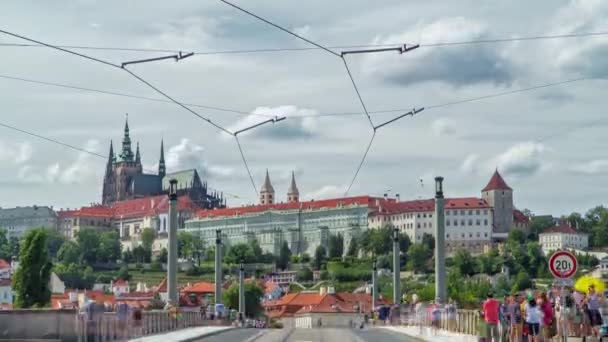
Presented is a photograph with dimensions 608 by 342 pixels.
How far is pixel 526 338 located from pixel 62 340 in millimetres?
9546

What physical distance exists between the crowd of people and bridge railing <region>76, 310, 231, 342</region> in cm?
836

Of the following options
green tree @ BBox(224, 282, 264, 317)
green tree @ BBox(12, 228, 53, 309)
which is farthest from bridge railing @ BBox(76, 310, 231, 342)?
green tree @ BBox(224, 282, 264, 317)

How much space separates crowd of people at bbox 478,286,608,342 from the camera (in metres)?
23.9

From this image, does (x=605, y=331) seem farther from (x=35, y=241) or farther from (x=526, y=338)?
(x=35, y=241)

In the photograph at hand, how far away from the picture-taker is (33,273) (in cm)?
8088

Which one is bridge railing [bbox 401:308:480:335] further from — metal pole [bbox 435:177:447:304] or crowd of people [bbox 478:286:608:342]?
crowd of people [bbox 478:286:608:342]

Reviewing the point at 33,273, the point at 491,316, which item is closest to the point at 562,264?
the point at 491,316

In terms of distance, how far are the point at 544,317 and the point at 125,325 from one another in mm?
10921

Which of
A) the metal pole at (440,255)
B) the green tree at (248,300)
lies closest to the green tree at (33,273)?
the green tree at (248,300)

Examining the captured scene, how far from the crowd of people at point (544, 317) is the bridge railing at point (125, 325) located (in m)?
8.36

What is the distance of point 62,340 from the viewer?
2530cm

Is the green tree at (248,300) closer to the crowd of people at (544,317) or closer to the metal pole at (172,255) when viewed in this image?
the metal pole at (172,255)

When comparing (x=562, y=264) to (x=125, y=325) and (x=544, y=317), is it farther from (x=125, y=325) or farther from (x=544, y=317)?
(x=125, y=325)

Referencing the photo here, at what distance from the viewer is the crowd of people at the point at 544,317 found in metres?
23.9
